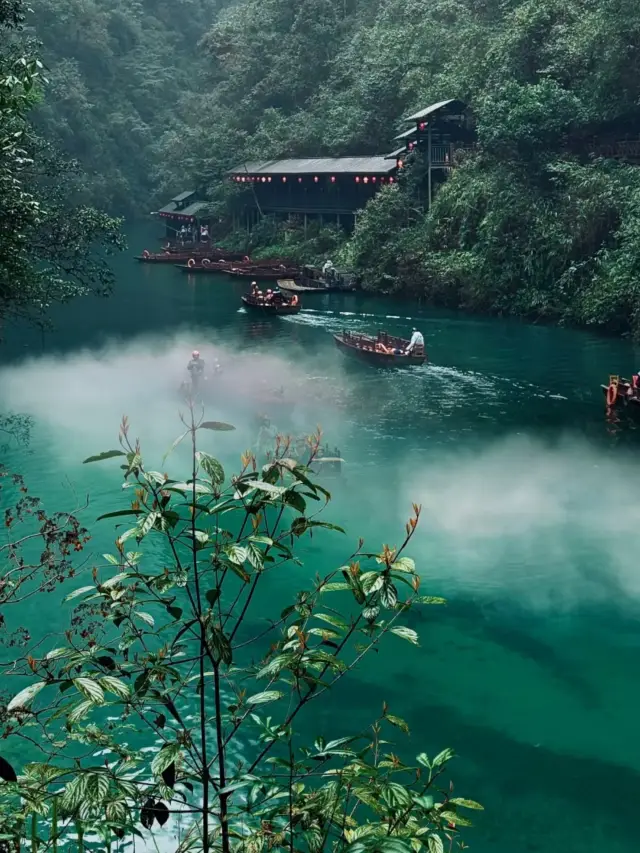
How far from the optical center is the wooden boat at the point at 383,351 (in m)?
32.0

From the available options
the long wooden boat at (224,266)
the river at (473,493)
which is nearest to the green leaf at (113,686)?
the river at (473,493)

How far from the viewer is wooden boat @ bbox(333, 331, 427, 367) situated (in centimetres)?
3200

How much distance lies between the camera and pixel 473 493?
21.0 m

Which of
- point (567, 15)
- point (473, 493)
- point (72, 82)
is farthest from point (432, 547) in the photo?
point (72, 82)

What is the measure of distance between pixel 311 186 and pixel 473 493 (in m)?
43.2

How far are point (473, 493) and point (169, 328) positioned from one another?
23936 mm

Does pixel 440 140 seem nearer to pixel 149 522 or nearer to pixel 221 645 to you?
pixel 149 522

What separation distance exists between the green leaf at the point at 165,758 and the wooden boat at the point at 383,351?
2835 cm

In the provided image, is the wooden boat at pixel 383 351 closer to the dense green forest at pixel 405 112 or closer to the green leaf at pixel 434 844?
the dense green forest at pixel 405 112

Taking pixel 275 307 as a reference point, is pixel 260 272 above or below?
above

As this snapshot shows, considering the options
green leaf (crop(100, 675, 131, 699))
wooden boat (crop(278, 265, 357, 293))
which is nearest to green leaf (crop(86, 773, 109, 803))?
green leaf (crop(100, 675, 131, 699))

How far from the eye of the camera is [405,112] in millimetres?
57000

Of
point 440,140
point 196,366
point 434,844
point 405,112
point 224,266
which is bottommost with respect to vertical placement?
point 196,366

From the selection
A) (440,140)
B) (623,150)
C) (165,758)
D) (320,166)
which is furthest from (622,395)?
(320,166)
